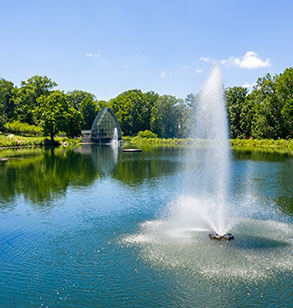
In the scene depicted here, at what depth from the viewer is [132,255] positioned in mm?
11227

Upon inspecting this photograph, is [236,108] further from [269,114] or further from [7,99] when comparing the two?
[7,99]

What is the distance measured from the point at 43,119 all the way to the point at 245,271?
74674 mm

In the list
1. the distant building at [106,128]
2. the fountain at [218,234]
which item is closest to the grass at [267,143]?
the distant building at [106,128]

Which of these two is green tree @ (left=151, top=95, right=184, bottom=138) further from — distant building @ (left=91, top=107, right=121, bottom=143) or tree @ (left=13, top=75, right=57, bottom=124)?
tree @ (left=13, top=75, right=57, bottom=124)

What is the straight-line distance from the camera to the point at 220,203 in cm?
1919

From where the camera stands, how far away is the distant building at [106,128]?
106 m

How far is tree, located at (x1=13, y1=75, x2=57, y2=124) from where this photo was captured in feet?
326

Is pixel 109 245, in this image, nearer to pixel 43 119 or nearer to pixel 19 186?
pixel 19 186

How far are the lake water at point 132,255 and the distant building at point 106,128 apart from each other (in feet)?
283

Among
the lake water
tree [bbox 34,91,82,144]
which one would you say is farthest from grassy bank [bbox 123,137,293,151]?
the lake water

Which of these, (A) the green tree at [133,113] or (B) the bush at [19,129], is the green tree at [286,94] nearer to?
(A) the green tree at [133,113]

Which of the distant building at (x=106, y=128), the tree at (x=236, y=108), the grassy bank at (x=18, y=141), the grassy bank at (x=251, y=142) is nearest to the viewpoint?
the grassy bank at (x=18, y=141)

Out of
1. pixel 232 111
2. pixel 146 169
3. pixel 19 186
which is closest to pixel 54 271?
pixel 19 186

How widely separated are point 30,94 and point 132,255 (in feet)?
326
